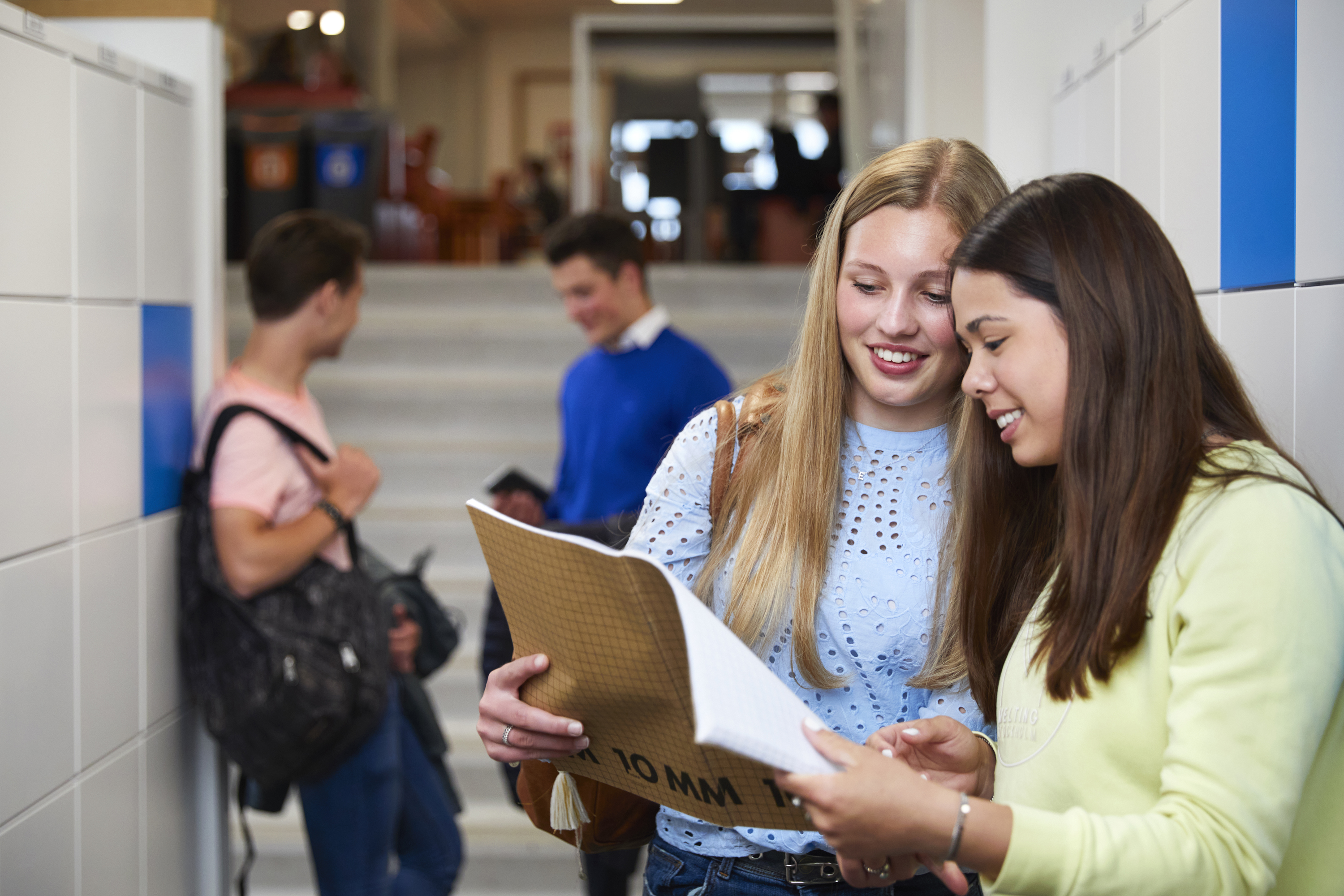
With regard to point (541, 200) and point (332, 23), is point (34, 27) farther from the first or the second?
point (332, 23)

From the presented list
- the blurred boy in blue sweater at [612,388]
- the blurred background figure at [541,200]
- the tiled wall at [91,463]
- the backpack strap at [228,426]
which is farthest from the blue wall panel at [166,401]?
the blurred background figure at [541,200]

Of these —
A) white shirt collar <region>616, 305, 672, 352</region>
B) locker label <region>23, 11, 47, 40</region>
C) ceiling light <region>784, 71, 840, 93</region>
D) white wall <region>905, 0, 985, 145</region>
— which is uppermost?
ceiling light <region>784, 71, 840, 93</region>

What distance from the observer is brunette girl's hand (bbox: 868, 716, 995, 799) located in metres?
1.07

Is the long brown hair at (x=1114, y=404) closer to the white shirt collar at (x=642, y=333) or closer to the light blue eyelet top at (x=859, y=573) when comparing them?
the light blue eyelet top at (x=859, y=573)

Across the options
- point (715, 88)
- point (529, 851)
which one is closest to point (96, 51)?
point (529, 851)

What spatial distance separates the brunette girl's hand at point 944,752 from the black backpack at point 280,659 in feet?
4.36

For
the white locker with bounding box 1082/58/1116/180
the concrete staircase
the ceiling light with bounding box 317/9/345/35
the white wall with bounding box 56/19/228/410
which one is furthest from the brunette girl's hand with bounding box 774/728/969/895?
the ceiling light with bounding box 317/9/345/35

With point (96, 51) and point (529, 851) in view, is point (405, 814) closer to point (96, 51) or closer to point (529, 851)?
point (529, 851)

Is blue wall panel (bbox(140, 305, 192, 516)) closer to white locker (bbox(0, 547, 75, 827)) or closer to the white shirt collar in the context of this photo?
white locker (bbox(0, 547, 75, 827))

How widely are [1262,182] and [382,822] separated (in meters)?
1.91

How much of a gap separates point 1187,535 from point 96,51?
195 cm

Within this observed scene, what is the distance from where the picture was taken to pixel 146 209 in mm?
2197

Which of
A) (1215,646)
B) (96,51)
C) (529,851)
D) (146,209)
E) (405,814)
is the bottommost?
(529,851)

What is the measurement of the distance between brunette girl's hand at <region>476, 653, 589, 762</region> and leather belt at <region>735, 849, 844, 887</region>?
26 cm
